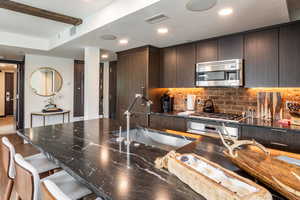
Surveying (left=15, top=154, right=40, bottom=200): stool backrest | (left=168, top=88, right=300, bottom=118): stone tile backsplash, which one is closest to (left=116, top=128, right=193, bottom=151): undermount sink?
(left=15, top=154, right=40, bottom=200): stool backrest

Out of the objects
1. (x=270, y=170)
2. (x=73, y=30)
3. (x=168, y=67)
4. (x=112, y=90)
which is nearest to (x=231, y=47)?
(x=168, y=67)

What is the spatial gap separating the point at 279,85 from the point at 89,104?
3.42 m

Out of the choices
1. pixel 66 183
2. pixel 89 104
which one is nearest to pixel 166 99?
pixel 89 104

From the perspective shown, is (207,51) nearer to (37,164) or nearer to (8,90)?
(37,164)

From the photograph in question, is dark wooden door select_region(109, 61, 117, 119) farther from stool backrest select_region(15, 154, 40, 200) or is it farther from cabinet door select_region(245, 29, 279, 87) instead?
stool backrest select_region(15, 154, 40, 200)

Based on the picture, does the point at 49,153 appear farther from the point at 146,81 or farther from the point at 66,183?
the point at 146,81

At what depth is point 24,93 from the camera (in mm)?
4754

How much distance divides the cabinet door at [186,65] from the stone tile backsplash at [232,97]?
0.31m

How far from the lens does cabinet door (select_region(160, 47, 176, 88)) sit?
3.66 meters

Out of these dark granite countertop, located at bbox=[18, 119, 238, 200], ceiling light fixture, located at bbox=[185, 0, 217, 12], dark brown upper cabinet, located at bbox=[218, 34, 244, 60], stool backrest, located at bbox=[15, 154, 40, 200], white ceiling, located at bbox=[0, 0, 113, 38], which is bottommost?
stool backrest, located at bbox=[15, 154, 40, 200]

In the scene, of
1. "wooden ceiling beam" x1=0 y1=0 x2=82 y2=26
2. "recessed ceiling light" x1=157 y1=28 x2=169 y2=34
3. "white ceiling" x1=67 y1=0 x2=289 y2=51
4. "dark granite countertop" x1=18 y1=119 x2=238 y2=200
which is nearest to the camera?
"dark granite countertop" x1=18 y1=119 x2=238 y2=200

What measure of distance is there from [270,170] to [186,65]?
9.28 feet

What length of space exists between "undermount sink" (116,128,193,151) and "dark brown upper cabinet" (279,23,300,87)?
1.84 metres

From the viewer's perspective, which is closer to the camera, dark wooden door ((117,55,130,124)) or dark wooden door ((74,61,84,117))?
dark wooden door ((117,55,130,124))
